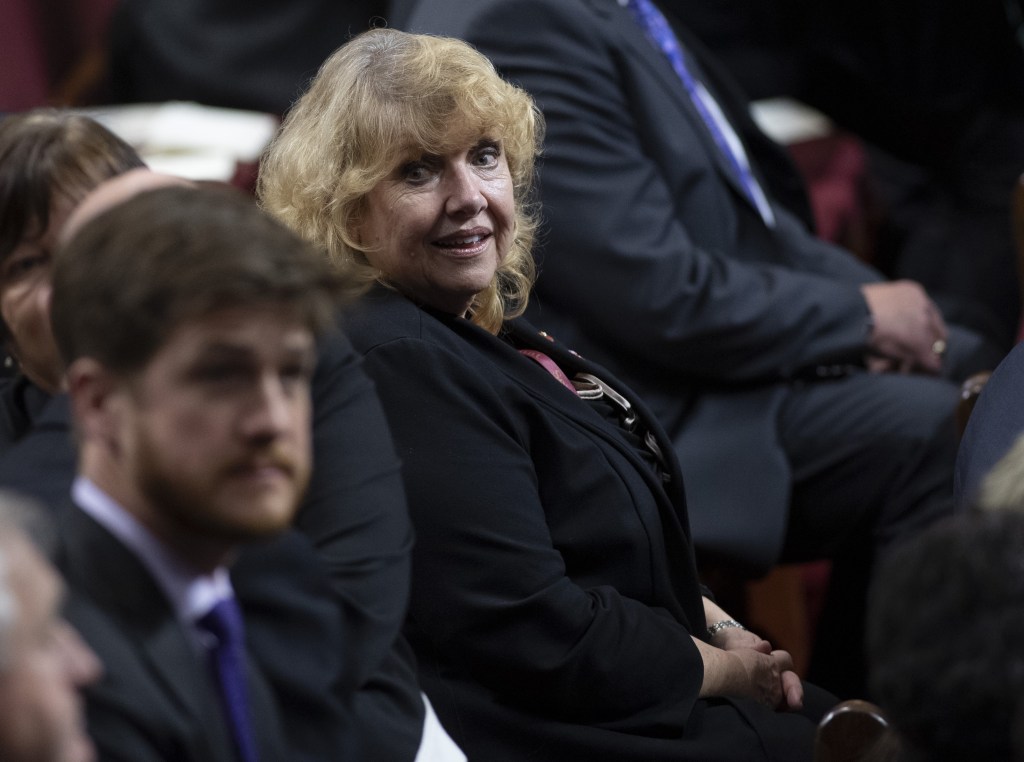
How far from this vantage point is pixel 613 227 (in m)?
2.46

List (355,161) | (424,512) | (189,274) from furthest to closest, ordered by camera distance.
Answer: (355,161), (424,512), (189,274)

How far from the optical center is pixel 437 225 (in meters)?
1.78

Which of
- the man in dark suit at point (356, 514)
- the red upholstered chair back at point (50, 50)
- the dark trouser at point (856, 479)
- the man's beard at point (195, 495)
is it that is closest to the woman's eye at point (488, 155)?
the man in dark suit at point (356, 514)

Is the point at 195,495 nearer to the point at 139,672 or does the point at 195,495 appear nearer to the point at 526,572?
the point at 139,672

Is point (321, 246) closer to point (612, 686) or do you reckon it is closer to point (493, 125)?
point (493, 125)

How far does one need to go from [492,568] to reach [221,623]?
60cm

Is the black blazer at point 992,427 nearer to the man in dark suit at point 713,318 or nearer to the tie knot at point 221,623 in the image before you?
the man in dark suit at point 713,318

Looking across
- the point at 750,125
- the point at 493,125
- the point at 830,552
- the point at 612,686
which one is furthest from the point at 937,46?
the point at 612,686

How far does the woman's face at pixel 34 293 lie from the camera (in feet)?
4.68

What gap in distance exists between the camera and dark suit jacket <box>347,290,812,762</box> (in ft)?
5.33

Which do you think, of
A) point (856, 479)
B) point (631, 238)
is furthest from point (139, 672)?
point (856, 479)

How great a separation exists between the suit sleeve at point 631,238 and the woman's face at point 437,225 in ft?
2.12

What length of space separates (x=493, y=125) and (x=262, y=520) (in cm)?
90

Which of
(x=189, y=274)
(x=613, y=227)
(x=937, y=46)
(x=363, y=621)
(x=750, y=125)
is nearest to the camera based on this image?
(x=189, y=274)
